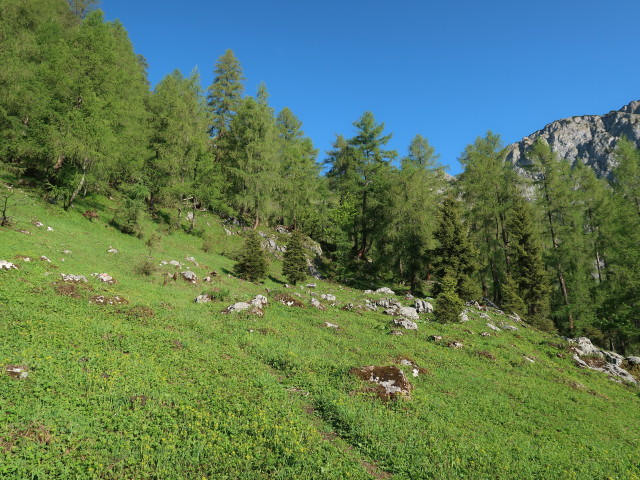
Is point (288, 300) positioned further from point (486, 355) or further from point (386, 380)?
point (486, 355)

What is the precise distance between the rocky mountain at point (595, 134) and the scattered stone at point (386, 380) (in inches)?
5979

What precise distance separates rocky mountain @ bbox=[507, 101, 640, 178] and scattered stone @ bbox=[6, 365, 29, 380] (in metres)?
160

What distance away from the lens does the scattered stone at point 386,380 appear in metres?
10.2

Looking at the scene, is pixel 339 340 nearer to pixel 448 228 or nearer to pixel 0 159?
pixel 448 228

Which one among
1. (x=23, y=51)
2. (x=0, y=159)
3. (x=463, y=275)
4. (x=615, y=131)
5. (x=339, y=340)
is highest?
(x=615, y=131)

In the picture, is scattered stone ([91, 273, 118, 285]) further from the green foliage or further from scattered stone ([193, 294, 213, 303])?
the green foliage

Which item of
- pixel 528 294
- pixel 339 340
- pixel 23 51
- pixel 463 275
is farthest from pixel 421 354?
pixel 23 51

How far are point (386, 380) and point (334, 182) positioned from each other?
3975 centimetres

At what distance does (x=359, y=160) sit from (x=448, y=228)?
18821 mm

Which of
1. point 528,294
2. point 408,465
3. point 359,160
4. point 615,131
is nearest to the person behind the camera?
point 408,465

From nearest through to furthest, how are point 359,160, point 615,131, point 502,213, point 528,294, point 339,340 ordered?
1. point 339,340
2. point 528,294
3. point 502,213
4. point 359,160
5. point 615,131

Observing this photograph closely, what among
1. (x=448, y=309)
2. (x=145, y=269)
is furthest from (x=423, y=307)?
(x=145, y=269)

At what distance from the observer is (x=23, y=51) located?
25.8m

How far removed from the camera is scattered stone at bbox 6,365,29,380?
7.16 m
